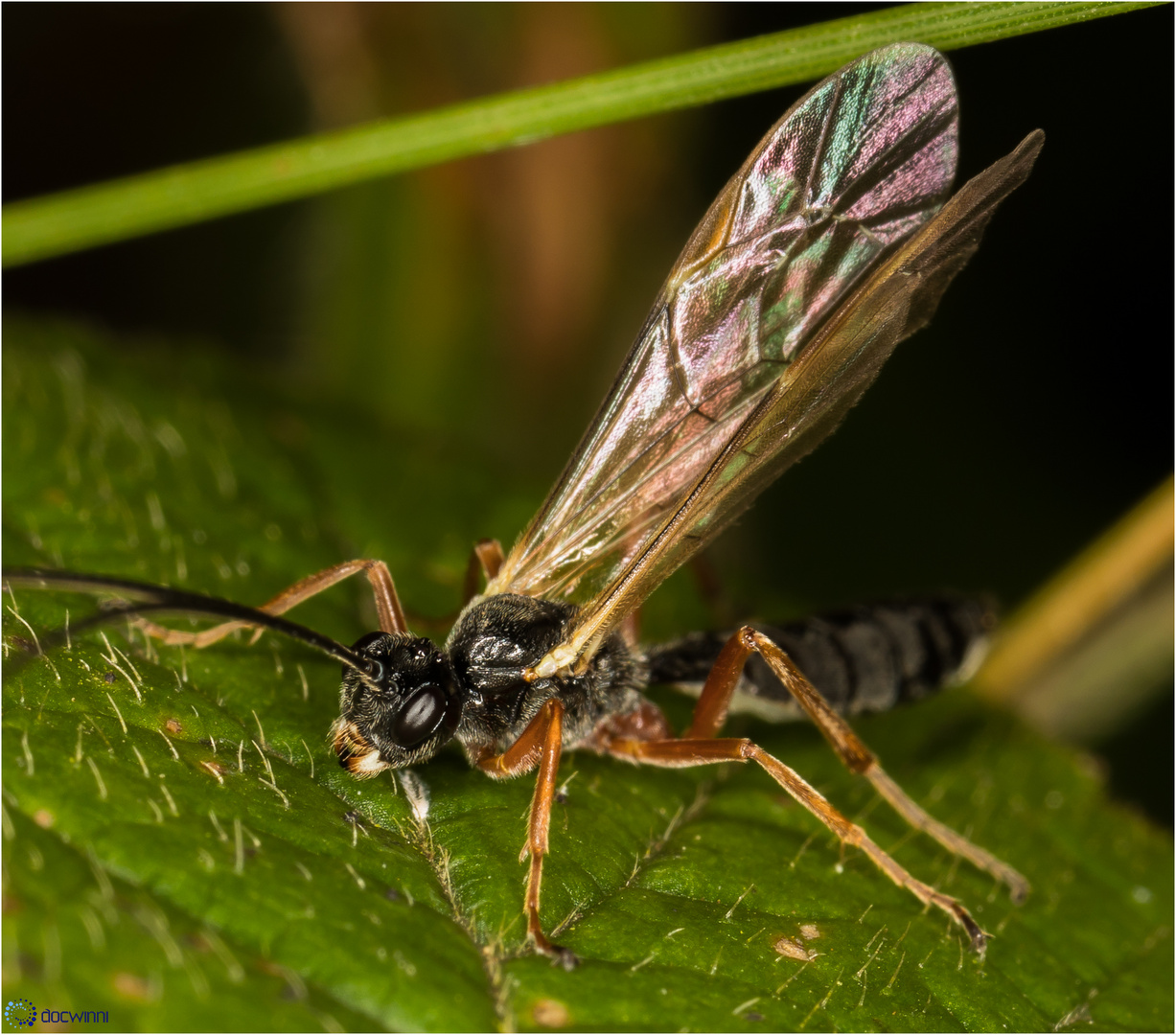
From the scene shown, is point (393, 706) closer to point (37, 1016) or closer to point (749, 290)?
point (37, 1016)

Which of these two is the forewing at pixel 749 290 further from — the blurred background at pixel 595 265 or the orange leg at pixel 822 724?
the blurred background at pixel 595 265

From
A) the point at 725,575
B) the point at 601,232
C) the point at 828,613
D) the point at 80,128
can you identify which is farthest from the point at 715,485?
the point at 80,128

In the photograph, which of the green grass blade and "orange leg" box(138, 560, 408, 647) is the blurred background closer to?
the green grass blade

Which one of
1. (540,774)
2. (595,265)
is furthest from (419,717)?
(595,265)

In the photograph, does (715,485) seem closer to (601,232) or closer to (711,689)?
(711,689)

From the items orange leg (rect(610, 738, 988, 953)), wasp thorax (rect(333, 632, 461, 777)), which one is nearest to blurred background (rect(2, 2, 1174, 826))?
orange leg (rect(610, 738, 988, 953))
